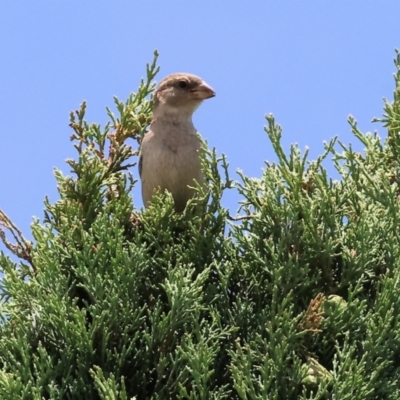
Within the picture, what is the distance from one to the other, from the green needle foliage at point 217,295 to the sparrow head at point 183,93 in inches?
74.3

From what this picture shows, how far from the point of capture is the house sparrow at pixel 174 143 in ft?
19.5

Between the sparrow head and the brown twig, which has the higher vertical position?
the sparrow head

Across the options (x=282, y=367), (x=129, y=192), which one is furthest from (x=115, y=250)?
(x=282, y=367)

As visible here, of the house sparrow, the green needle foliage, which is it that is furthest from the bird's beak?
the green needle foliage

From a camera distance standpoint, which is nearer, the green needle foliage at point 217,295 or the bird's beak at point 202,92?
the green needle foliage at point 217,295

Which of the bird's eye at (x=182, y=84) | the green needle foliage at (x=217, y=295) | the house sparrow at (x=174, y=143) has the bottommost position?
the green needle foliage at (x=217, y=295)

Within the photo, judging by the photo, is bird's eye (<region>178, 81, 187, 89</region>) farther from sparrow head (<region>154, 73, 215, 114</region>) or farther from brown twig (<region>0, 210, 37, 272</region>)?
brown twig (<region>0, 210, 37, 272</region>)

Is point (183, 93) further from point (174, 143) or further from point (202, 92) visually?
point (174, 143)

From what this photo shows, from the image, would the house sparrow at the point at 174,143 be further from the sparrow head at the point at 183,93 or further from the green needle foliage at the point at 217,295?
the green needle foliage at the point at 217,295

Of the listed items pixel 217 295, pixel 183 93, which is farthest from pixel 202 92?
pixel 217 295

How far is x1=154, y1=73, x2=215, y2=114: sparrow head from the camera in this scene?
21.4 ft

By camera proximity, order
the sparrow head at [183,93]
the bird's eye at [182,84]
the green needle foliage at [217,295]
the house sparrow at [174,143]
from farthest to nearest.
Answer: the bird's eye at [182,84] → the sparrow head at [183,93] → the house sparrow at [174,143] → the green needle foliage at [217,295]

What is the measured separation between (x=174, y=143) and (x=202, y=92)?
637 millimetres

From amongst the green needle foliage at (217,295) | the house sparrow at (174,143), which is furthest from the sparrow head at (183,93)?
the green needle foliage at (217,295)
